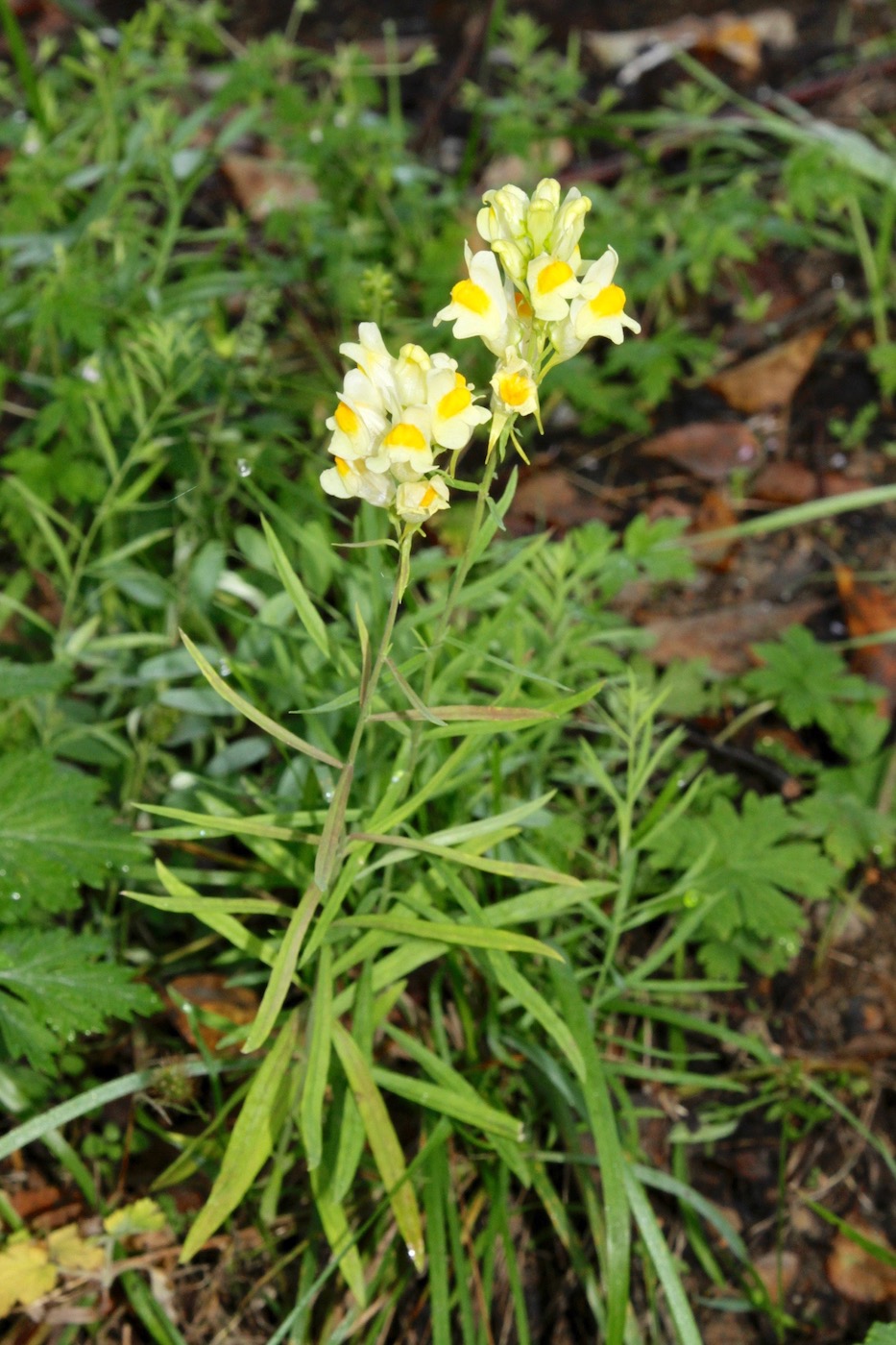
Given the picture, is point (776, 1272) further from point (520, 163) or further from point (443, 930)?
point (520, 163)

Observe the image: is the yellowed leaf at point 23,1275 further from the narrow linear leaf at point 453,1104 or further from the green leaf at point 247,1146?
the narrow linear leaf at point 453,1104

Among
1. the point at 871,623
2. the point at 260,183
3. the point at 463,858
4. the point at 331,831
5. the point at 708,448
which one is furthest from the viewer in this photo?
the point at 260,183

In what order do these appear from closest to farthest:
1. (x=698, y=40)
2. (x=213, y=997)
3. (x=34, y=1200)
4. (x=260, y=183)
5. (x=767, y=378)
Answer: (x=34, y=1200) → (x=213, y=997) → (x=767, y=378) → (x=260, y=183) → (x=698, y=40)

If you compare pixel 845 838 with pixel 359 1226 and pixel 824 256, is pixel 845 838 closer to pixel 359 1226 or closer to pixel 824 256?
pixel 359 1226

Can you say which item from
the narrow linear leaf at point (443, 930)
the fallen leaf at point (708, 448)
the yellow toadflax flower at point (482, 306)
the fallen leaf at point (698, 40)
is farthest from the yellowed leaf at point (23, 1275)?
the fallen leaf at point (698, 40)

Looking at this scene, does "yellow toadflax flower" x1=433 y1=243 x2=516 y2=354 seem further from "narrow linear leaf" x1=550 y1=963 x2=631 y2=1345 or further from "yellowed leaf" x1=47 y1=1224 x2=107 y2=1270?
"yellowed leaf" x1=47 y1=1224 x2=107 y2=1270

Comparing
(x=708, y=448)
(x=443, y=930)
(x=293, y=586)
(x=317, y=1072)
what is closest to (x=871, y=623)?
(x=708, y=448)
